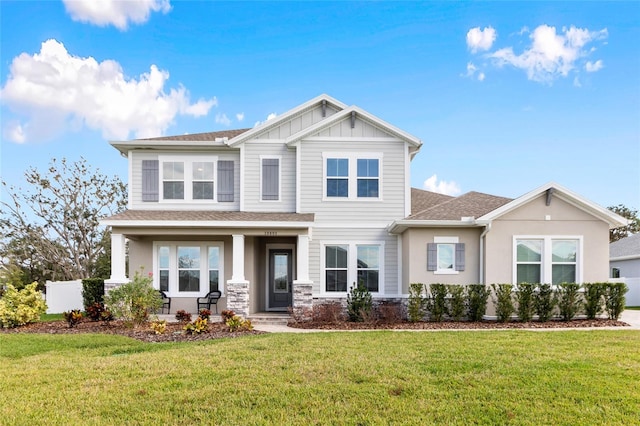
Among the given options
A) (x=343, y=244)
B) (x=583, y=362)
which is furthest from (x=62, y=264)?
(x=583, y=362)

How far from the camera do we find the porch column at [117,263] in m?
13.1

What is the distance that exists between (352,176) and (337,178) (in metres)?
0.53

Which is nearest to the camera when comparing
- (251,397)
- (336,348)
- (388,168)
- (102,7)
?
(251,397)

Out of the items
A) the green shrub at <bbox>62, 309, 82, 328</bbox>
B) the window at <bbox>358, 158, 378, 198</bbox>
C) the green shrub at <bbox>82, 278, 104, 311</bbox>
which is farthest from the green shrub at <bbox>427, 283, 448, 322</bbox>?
the green shrub at <bbox>82, 278, 104, 311</bbox>

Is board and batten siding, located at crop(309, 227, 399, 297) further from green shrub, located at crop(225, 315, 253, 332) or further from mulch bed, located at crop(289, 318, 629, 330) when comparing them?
green shrub, located at crop(225, 315, 253, 332)

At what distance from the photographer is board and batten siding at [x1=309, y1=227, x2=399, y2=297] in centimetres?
1436

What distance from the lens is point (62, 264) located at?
959 inches

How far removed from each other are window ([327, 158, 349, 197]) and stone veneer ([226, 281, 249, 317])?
4.38 meters

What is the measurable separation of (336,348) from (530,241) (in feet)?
26.5

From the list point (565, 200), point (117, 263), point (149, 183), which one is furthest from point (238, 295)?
point (565, 200)

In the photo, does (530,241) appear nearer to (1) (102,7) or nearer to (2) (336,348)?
(2) (336,348)

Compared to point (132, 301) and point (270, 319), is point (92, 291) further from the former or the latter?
point (270, 319)

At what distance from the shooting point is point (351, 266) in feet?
47.2

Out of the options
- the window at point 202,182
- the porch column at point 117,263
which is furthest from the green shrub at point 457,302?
the porch column at point 117,263
